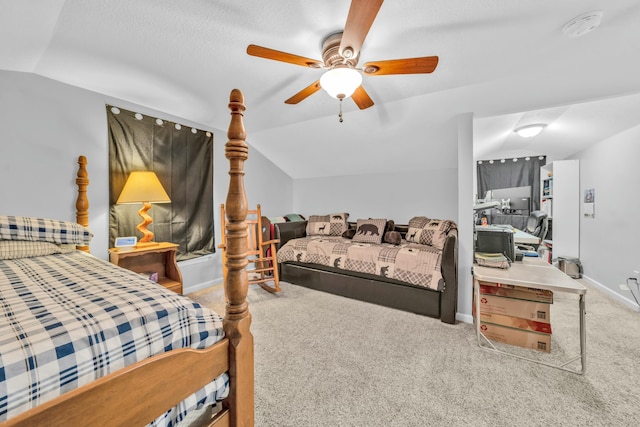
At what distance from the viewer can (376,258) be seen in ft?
9.14

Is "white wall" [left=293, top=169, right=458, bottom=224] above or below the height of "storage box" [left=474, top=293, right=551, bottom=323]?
above

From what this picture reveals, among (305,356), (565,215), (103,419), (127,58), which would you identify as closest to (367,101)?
(127,58)

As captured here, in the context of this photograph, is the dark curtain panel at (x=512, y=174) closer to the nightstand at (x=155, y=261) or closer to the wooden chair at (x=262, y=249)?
the wooden chair at (x=262, y=249)

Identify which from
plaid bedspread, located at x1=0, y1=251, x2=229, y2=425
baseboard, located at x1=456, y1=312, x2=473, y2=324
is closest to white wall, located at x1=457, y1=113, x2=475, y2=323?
baseboard, located at x1=456, y1=312, x2=473, y2=324

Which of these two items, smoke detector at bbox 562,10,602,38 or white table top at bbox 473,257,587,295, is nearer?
smoke detector at bbox 562,10,602,38

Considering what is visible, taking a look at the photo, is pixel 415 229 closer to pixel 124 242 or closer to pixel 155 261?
pixel 155 261

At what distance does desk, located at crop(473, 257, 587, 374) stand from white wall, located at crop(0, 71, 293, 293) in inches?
115

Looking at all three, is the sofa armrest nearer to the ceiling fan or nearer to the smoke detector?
the ceiling fan

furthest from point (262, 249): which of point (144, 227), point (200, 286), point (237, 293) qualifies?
point (237, 293)

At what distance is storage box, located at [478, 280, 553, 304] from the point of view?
1.84 m

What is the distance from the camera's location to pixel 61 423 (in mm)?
557

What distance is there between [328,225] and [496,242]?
2.15m

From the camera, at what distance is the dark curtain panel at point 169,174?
2.54m

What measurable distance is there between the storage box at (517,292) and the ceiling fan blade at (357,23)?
1.82 m
